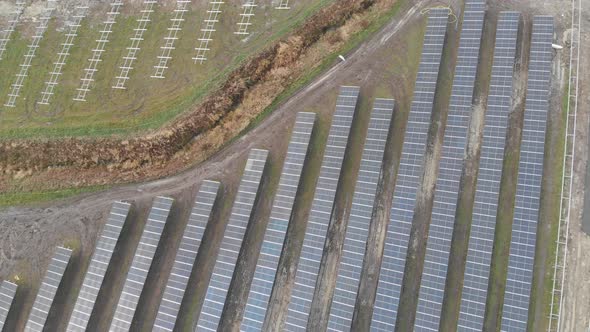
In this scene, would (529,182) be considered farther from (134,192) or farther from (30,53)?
(30,53)

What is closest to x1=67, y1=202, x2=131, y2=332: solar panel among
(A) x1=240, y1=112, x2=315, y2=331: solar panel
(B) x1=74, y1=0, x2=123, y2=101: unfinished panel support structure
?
(A) x1=240, y1=112, x2=315, y2=331: solar panel

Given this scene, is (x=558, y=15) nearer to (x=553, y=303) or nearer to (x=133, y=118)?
(x=553, y=303)

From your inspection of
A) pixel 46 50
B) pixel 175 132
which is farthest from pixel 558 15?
pixel 46 50

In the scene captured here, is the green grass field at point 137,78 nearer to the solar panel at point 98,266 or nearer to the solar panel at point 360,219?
the solar panel at point 98,266

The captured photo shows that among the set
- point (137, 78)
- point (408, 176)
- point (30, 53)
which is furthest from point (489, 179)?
point (30, 53)

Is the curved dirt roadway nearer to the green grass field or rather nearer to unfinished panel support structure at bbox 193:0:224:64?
the green grass field

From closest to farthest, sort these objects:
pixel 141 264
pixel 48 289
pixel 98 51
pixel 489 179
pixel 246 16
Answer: pixel 489 179 < pixel 141 264 < pixel 48 289 < pixel 246 16 < pixel 98 51
